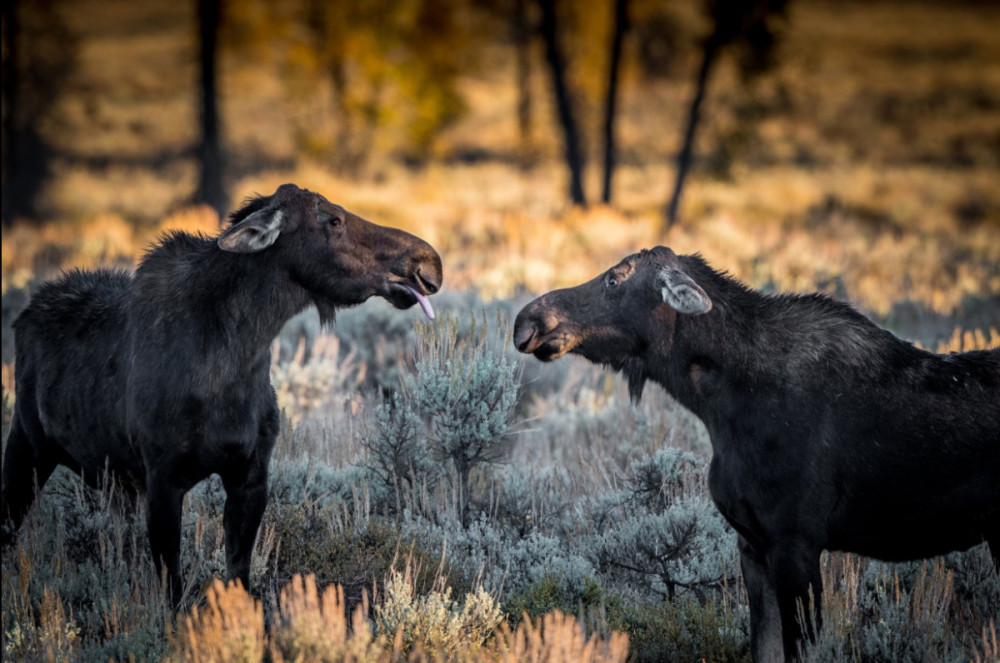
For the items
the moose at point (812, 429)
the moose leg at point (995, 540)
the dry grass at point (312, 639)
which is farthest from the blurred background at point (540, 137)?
the dry grass at point (312, 639)

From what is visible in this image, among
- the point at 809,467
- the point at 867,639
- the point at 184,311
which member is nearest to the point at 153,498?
the point at 184,311

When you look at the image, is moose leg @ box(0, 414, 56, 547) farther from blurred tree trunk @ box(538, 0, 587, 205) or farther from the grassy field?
blurred tree trunk @ box(538, 0, 587, 205)

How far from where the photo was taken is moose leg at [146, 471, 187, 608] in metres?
5.27

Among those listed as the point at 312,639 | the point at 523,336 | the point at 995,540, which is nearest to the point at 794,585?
the point at 995,540

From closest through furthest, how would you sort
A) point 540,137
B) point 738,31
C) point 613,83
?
point 738,31 → point 613,83 → point 540,137

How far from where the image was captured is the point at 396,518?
6922 millimetres

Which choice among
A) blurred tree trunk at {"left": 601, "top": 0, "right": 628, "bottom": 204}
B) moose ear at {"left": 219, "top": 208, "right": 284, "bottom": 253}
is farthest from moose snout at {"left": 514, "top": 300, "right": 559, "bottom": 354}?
blurred tree trunk at {"left": 601, "top": 0, "right": 628, "bottom": 204}

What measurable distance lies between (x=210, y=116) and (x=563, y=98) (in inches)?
327

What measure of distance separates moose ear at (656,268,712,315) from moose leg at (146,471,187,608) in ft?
8.76

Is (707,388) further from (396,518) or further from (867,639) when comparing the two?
(396,518)

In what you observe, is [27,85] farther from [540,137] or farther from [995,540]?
[995,540]

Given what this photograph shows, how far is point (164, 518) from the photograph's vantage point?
5.27 m

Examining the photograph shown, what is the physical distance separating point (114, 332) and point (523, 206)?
26379mm

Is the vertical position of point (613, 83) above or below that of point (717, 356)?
above
